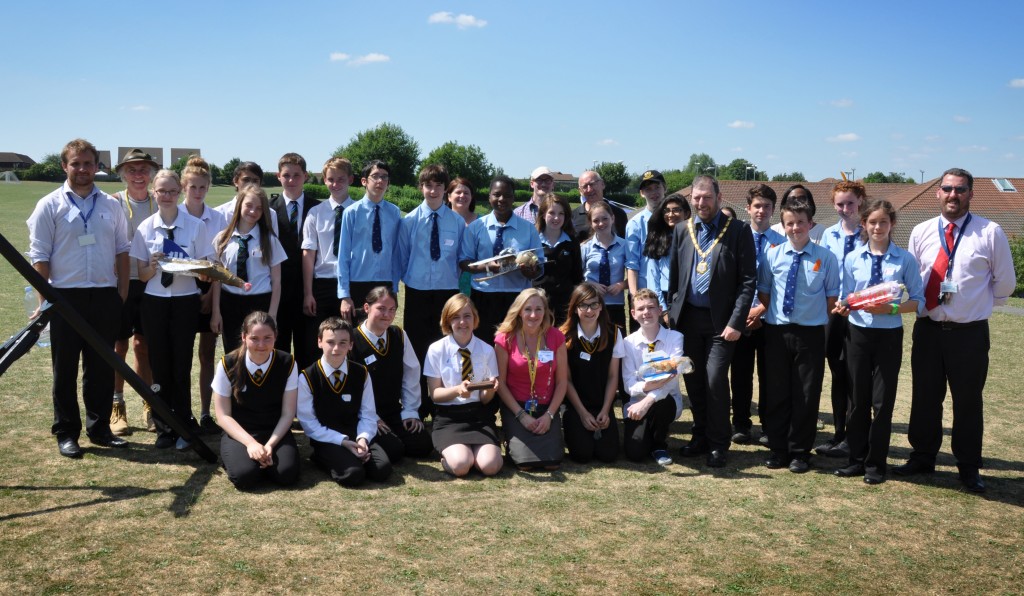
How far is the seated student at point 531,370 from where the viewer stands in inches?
222

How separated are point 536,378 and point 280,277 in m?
Result: 2.22

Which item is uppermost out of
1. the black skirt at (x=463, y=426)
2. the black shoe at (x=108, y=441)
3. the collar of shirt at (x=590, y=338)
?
the collar of shirt at (x=590, y=338)

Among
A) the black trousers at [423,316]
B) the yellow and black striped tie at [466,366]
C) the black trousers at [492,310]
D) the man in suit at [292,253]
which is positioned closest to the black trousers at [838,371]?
the black trousers at [492,310]

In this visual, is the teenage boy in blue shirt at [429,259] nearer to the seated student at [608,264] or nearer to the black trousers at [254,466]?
the seated student at [608,264]

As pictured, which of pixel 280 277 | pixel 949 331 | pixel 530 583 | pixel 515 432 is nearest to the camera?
pixel 530 583

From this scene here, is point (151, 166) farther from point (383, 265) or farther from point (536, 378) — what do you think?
point (536, 378)

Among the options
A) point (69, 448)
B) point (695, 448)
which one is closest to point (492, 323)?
point (695, 448)

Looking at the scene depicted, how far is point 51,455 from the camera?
5383 millimetres

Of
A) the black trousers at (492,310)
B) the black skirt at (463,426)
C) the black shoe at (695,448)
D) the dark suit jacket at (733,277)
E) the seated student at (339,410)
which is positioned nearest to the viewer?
the seated student at (339,410)

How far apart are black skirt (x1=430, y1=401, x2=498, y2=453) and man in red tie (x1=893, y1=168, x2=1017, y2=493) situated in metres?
3.13

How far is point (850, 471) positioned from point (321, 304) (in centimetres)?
440

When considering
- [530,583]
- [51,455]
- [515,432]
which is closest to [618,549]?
[530,583]

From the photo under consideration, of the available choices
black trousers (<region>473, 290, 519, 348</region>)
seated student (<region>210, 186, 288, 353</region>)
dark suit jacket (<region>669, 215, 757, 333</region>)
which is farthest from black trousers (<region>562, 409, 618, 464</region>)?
seated student (<region>210, 186, 288, 353</region>)

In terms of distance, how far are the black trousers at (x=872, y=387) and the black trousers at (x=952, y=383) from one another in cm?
24
